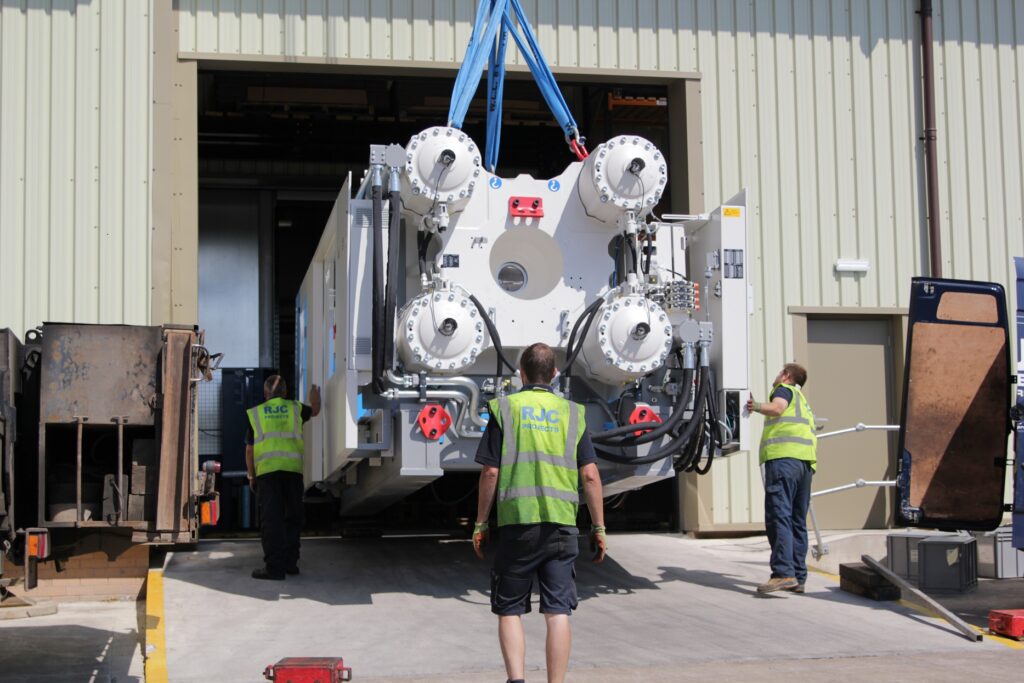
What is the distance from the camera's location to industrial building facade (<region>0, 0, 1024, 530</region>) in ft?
36.5

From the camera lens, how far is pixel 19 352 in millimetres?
6684

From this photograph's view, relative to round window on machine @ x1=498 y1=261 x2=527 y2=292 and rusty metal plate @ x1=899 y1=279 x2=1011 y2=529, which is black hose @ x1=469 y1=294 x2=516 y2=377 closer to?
round window on machine @ x1=498 y1=261 x2=527 y2=292

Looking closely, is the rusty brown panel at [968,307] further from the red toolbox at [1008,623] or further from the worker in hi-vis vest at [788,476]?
the red toolbox at [1008,623]

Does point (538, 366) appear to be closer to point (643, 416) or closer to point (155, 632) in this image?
point (643, 416)

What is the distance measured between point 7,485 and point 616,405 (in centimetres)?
420

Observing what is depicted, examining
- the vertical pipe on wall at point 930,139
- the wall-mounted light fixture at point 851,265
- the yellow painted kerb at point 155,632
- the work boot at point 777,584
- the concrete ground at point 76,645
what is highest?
the vertical pipe on wall at point 930,139

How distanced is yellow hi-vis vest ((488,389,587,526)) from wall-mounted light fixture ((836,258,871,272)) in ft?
23.5

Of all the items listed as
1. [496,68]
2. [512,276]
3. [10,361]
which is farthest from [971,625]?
[10,361]

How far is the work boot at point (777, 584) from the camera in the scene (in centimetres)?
908

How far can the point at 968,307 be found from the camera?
9.01 m

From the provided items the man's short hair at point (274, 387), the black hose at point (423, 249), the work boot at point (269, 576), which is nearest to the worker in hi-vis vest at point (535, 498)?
the black hose at point (423, 249)

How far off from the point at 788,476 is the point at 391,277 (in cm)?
322

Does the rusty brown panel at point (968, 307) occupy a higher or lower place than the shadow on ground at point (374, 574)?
higher

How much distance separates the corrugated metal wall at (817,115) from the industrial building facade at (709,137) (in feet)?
0.06
